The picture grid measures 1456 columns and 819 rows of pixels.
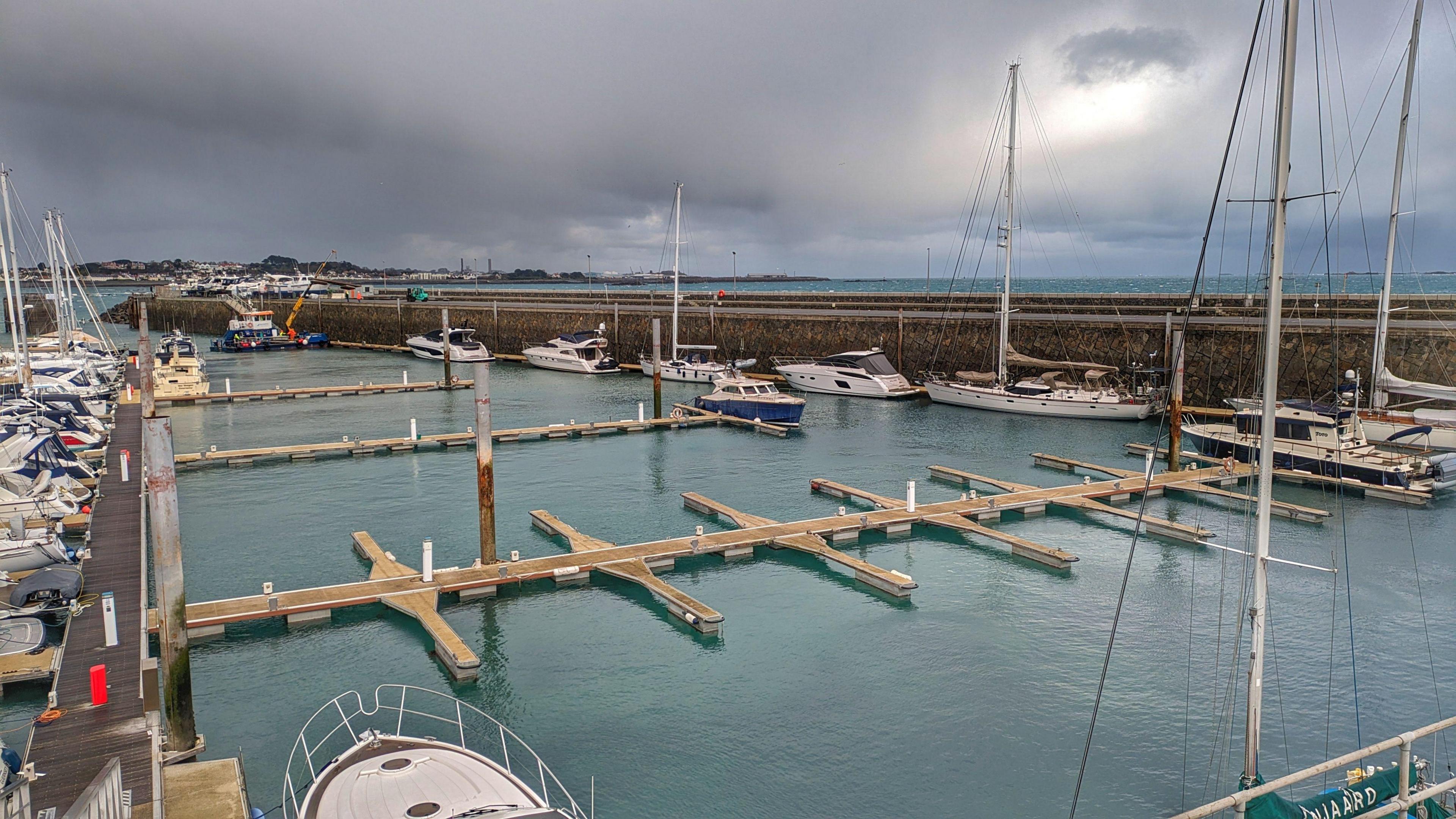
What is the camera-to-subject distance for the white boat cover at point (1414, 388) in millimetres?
30031

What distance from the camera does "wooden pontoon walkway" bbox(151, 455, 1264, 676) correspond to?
17500 mm

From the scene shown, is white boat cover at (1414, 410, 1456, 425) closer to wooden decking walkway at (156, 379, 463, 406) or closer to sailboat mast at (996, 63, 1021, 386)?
sailboat mast at (996, 63, 1021, 386)

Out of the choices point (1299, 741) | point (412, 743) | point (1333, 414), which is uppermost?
point (1333, 414)

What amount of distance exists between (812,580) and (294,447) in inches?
886

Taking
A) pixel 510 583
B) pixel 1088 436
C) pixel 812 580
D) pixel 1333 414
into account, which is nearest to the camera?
pixel 510 583

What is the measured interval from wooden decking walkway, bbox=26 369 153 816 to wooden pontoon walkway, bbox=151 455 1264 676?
158 cm

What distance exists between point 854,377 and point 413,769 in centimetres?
4514

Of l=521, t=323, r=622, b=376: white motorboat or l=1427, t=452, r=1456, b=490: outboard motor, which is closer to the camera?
l=1427, t=452, r=1456, b=490: outboard motor

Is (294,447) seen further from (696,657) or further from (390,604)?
(696,657)

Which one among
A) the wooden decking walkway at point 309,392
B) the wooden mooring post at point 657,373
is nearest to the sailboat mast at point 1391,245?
the wooden mooring post at point 657,373

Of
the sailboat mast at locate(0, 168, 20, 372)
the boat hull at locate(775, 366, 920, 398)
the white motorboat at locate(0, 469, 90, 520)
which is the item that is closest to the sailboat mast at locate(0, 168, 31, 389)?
the sailboat mast at locate(0, 168, 20, 372)

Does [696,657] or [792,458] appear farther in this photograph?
[792,458]

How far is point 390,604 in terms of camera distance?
59.2 ft

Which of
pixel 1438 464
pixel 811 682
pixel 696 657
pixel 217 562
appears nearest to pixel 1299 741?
pixel 811 682
